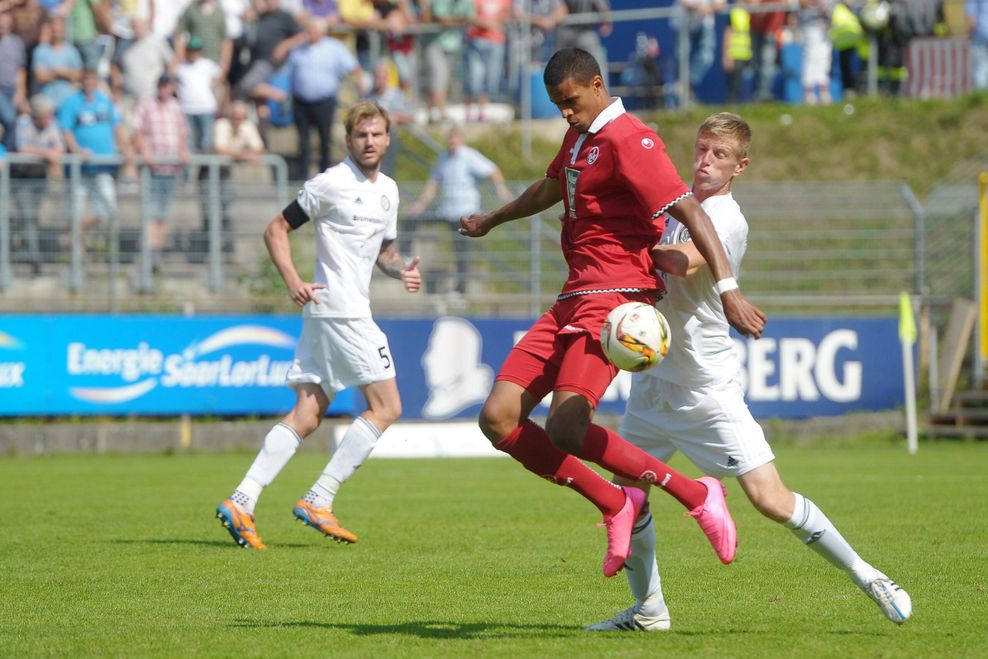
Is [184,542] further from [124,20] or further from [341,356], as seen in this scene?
[124,20]

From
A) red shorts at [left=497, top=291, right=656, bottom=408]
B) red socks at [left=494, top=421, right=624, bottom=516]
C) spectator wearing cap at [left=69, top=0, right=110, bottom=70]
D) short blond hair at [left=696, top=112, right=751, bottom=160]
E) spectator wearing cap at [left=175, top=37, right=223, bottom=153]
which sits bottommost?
red socks at [left=494, top=421, right=624, bottom=516]

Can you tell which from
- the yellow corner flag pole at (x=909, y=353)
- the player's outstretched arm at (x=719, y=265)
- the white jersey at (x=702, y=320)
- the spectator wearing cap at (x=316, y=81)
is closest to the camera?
the player's outstretched arm at (x=719, y=265)

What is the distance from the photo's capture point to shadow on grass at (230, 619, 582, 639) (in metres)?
6.36

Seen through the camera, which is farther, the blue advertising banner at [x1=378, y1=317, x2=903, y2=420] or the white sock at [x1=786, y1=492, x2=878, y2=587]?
the blue advertising banner at [x1=378, y1=317, x2=903, y2=420]

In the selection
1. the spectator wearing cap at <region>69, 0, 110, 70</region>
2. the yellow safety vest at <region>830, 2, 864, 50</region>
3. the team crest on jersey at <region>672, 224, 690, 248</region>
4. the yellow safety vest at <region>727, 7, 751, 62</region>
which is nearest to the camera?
the team crest on jersey at <region>672, 224, 690, 248</region>

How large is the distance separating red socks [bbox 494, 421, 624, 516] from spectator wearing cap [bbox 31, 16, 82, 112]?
54.1 feet

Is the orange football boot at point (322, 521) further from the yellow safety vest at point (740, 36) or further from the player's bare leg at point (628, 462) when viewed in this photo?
the yellow safety vest at point (740, 36)

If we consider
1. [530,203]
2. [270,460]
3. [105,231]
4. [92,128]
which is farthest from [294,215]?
[92,128]

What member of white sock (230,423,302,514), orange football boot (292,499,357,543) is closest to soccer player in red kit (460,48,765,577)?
orange football boot (292,499,357,543)

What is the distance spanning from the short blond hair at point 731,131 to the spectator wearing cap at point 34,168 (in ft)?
49.6

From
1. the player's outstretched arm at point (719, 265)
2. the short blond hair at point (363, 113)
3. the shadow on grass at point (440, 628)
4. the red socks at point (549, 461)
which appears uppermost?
the short blond hair at point (363, 113)

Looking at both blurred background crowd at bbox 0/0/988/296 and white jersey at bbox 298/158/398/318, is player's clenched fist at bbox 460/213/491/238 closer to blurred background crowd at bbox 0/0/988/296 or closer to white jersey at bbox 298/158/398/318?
white jersey at bbox 298/158/398/318

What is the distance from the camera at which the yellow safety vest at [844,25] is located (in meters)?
25.7

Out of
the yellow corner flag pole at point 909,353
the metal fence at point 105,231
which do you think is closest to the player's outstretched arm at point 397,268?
the yellow corner flag pole at point 909,353
